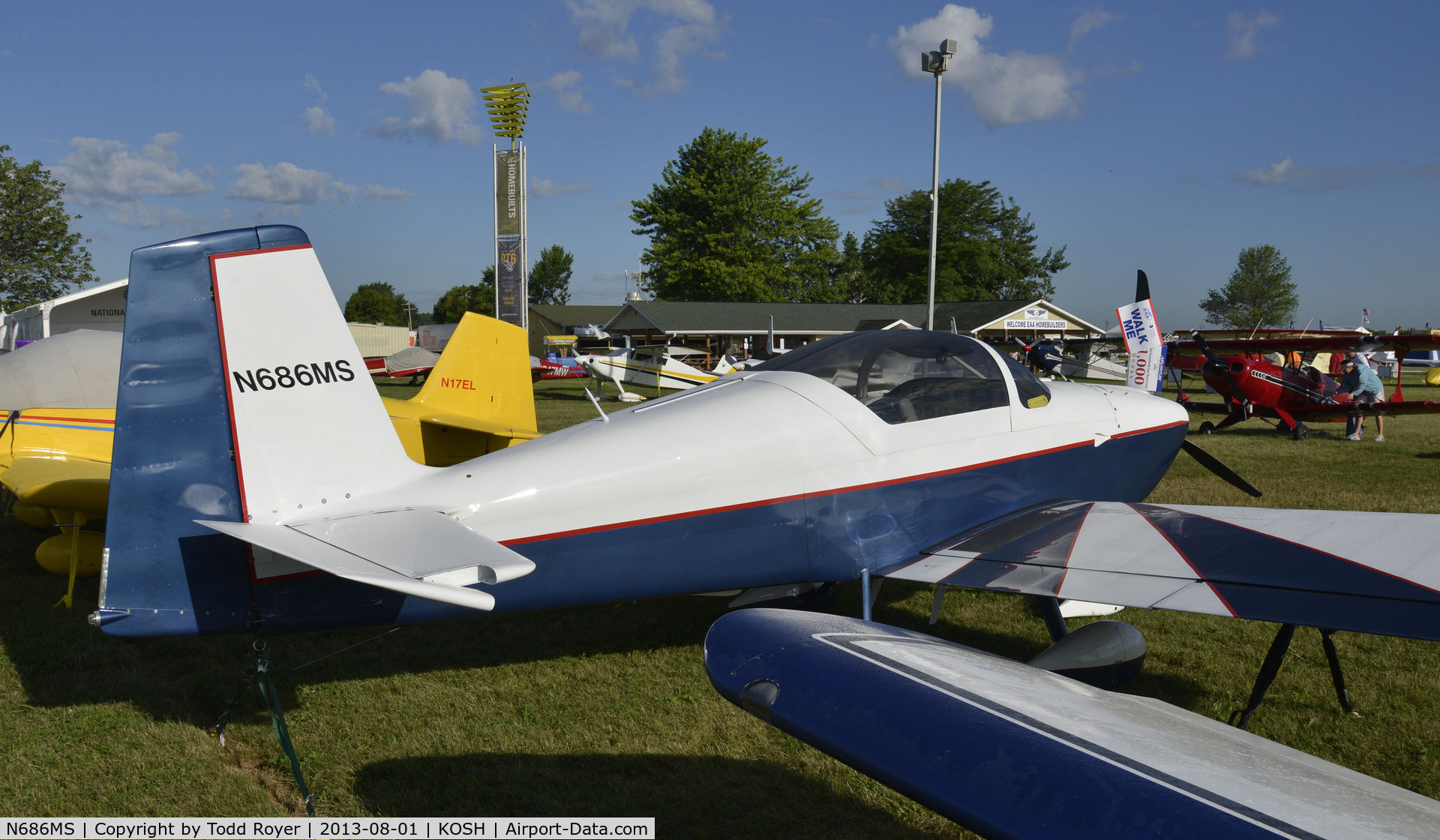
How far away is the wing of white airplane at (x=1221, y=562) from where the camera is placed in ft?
8.97

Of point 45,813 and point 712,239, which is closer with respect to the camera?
point 45,813

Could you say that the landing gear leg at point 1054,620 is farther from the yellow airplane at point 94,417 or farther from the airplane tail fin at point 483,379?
the airplane tail fin at point 483,379

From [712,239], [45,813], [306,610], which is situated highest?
[712,239]

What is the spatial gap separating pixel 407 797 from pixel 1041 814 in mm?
2803

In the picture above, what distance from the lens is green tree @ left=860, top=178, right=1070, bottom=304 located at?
61.0 metres

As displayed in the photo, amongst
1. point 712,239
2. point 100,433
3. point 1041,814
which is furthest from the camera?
point 712,239

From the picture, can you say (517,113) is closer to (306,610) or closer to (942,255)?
(306,610)

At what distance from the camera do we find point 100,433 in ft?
23.0

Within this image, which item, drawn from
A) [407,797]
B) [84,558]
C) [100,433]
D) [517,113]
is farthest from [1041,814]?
[517,113]

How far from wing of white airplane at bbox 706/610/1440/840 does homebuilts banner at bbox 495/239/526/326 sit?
26574 mm

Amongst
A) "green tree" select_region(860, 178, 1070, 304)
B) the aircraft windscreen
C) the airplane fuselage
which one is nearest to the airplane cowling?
the airplane fuselage

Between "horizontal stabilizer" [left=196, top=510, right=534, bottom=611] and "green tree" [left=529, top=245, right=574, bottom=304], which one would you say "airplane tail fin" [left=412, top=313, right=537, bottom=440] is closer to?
"horizontal stabilizer" [left=196, top=510, right=534, bottom=611]

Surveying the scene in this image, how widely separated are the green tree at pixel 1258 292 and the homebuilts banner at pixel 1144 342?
85028mm

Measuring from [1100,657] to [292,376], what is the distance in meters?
3.84
